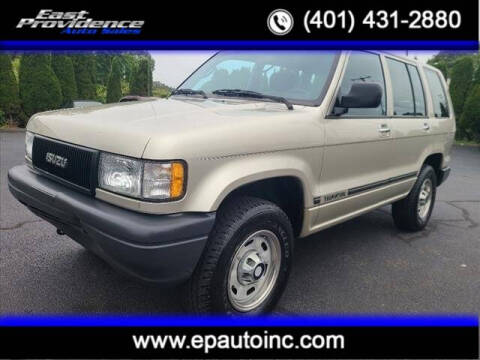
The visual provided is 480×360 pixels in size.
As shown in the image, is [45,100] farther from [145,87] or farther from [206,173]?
[206,173]

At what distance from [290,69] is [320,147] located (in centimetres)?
80

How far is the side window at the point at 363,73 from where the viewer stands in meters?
3.11

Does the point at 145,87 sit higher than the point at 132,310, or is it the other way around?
the point at 145,87

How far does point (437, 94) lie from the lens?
15.5 ft

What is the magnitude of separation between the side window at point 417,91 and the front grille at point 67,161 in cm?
341

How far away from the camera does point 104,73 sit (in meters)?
29.9

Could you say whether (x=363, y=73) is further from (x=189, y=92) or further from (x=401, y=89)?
(x=189, y=92)

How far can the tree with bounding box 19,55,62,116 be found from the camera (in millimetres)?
15836

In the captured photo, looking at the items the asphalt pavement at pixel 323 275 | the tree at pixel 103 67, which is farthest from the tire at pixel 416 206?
the tree at pixel 103 67

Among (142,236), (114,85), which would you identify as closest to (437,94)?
(142,236)

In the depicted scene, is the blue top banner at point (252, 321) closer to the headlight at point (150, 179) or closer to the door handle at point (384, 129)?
the headlight at point (150, 179)

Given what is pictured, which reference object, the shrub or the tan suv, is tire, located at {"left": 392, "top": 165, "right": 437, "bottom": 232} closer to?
the tan suv

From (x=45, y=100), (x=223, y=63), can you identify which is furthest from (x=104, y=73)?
(x=223, y=63)

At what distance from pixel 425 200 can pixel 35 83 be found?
16.0 m
